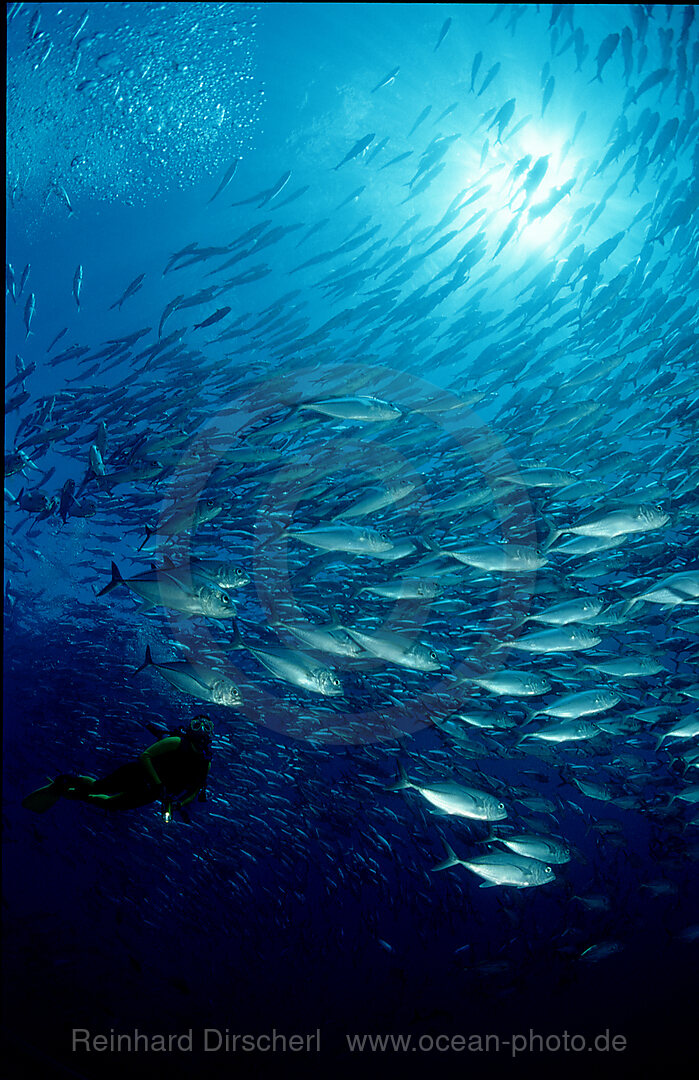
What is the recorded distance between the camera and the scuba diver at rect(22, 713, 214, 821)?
342cm

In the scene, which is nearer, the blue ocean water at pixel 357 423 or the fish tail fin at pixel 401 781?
the fish tail fin at pixel 401 781

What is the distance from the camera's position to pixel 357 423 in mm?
7336

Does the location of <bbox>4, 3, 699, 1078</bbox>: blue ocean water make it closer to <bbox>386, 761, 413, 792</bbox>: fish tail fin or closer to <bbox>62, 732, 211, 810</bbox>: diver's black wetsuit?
<bbox>386, 761, 413, 792</bbox>: fish tail fin

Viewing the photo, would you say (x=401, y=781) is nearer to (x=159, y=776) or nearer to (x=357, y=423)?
(x=159, y=776)

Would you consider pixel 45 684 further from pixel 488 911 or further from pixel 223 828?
pixel 488 911

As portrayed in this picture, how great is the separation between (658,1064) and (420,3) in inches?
695

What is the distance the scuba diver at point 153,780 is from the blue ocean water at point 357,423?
866 mm

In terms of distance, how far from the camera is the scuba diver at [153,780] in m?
3.42

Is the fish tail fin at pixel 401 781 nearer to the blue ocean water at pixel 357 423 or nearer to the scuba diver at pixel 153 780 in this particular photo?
the blue ocean water at pixel 357 423

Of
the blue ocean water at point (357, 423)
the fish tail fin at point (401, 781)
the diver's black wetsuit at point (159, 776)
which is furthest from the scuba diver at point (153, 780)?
the fish tail fin at point (401, 781)

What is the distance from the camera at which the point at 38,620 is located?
50.0ft

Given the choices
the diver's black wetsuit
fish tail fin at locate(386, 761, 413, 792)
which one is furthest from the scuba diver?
fish tail fin at locate(386, 761, 413, 792)

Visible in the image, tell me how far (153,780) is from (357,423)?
5.19 metres

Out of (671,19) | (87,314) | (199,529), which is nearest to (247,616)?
(199,529)
